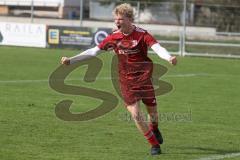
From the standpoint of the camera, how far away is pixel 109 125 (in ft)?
39.7

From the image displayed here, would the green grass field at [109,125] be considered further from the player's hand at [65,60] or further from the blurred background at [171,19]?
the blurred background at [171,19]

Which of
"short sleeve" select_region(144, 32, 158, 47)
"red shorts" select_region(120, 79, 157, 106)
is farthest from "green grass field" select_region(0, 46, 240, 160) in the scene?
"short sleeve" select_region(144, 32, 158, 47)

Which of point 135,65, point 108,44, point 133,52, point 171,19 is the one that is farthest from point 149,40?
point 171,19

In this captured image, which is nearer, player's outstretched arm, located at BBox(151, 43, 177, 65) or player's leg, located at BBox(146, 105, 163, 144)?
player's outstretched arm, located at BBox(151, 43, 177, 65)

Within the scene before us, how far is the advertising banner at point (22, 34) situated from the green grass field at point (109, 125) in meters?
15.2

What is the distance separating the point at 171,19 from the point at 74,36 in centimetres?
1423

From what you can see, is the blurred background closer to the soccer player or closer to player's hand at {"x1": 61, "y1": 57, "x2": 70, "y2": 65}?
the soccer player

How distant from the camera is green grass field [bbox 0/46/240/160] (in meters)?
9.49

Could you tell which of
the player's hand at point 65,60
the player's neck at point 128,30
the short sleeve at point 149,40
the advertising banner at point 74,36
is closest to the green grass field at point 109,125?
the player's hand at point 65,60

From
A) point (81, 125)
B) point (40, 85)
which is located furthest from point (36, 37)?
point (81, 125)

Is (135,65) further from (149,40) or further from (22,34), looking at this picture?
(22,34)

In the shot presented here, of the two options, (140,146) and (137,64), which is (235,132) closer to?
(140,146)

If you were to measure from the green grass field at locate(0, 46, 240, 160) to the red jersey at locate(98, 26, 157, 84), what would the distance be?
41.9 inches

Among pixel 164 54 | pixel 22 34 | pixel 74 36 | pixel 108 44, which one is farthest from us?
pixel 22 34
